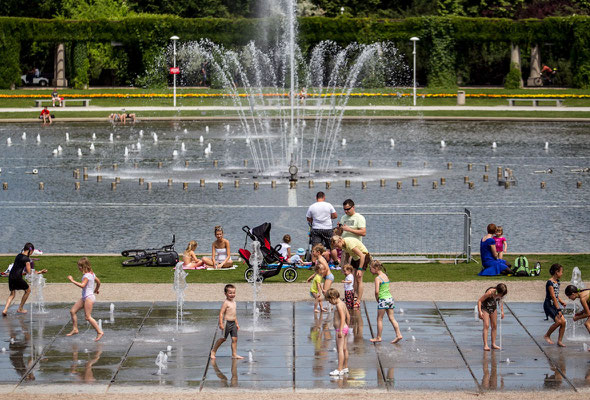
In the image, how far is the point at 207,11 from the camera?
90.4m

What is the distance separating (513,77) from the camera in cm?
8206

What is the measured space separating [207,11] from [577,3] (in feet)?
98.1

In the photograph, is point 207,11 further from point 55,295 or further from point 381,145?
point 55,295

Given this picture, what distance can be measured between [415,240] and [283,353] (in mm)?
10173

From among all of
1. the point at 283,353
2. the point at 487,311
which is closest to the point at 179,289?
the point at 283,353

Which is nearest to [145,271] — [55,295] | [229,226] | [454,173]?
[55,295]

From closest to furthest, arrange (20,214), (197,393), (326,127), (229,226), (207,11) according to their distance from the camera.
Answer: (197,393) → (229,226) → (20,214) → (326,127) → (207,11)

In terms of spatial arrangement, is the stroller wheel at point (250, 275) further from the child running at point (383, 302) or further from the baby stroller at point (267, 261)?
the child running at point (383, 302)

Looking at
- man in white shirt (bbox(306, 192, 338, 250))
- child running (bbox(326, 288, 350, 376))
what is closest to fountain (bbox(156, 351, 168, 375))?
child running (bbox(326, 288, 350, 376))

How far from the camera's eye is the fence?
957 inches

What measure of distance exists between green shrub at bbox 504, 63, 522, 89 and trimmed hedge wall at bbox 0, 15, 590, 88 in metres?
1.88

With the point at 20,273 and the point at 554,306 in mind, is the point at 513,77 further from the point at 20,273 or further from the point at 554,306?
the point at 20,273

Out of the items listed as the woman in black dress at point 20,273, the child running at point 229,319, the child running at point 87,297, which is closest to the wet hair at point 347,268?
the child running at point 229,319

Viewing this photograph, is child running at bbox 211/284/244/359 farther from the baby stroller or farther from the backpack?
the backpack
